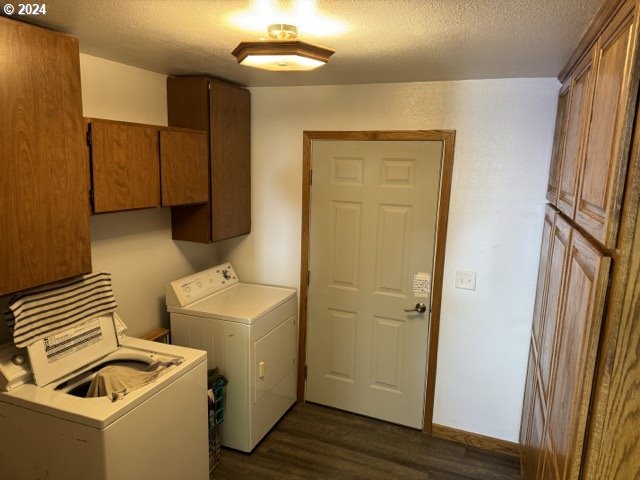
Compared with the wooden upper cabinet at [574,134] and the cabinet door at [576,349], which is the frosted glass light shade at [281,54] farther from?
the cabinet door at [576,349]

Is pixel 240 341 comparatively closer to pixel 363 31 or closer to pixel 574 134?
pixel 363 31

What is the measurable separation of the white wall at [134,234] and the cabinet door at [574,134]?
227 cm

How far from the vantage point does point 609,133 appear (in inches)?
45.1

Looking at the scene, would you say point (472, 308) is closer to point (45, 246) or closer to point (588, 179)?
point (588, 179)

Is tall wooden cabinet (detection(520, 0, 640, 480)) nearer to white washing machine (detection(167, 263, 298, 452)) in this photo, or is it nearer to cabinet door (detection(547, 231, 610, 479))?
cabinet door (detection(547, 231, 610, 479))

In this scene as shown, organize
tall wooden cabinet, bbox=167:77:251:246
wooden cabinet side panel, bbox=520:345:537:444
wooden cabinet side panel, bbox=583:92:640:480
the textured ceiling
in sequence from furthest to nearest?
tall wooden cabinet, bbox=167:77:251:246, wooden cabinet side panel, bbox=520:345:537:444, the textured ceiling, wooden cabinet side panel, bbox=583:92:640:480

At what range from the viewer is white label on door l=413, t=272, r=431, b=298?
2.87 m

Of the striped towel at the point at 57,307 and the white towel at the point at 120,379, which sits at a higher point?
the striped towel at the point at 57,307

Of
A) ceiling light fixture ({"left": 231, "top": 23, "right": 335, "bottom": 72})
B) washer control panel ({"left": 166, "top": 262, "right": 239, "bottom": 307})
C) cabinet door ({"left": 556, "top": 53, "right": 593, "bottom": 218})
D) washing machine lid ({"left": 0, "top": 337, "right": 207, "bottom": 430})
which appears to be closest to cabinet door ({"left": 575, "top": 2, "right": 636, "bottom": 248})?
cabinet door ({"left": 556, "top": 53, "right": 593, "bottom": 218})

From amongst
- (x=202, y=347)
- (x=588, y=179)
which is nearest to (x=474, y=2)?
(x=588, y=179)

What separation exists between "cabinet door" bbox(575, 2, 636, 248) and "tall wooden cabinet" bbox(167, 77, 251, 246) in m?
2.05

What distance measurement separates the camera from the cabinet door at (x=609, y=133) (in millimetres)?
1040

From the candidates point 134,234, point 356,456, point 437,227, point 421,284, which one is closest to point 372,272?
point 421,284

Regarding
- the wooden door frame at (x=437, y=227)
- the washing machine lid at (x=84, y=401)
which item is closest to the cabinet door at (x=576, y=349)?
the wooden door frame at (x=437, y=227)
